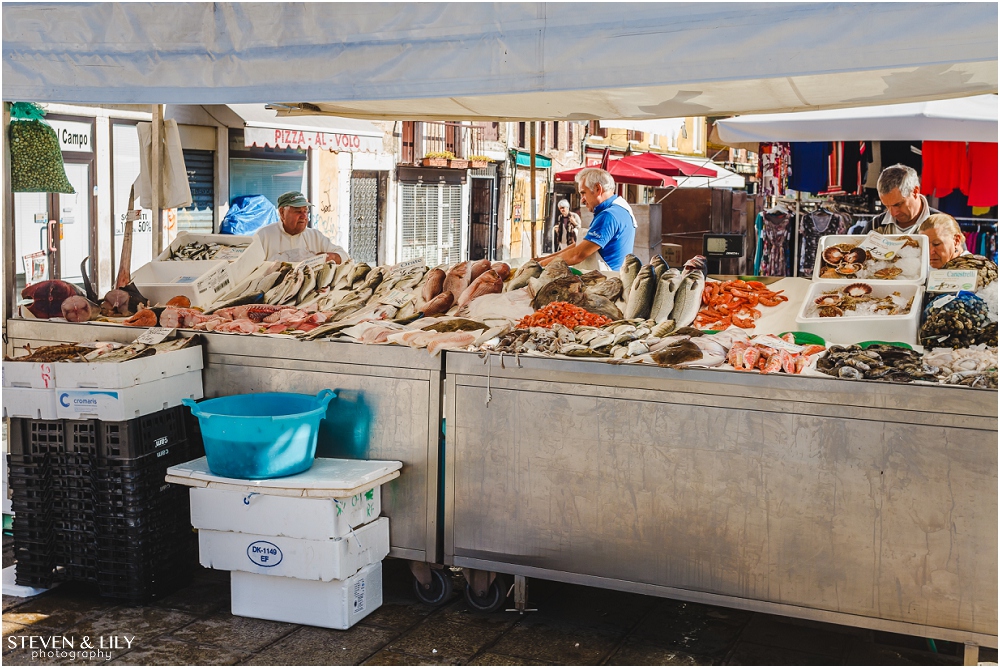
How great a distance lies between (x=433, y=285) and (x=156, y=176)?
2689 mm

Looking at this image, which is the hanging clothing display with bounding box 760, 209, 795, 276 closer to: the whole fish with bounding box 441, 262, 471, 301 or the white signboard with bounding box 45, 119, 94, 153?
the whole fish with bounding box 441, 262, 471, 301

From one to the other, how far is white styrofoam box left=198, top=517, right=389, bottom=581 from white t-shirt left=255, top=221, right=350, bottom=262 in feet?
8.59

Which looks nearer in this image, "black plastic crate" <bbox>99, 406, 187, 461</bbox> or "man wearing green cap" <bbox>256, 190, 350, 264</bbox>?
"black plastic crate" <bbox>99, 406, 187, 461</bbox>

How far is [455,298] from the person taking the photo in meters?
5.44

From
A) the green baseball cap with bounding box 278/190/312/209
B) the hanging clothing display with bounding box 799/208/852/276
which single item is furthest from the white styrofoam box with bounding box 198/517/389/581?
the hanging clothing display with bounding box 799/208/852/276

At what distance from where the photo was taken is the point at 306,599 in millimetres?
4293

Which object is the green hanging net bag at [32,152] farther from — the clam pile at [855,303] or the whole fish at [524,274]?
the clam pile at [855,303]

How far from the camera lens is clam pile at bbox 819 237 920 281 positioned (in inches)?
194

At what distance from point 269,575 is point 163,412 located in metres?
0.98

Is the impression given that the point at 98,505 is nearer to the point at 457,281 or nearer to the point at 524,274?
the point at 457,281

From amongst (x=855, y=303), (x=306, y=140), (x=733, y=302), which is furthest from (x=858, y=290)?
(x=306, y=140)

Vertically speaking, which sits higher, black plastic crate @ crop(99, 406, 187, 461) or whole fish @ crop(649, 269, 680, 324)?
whole fish @ crop(649, 269, 680, 324)

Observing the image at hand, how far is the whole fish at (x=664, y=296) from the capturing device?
4.91m

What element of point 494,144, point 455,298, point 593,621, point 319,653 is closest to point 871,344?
point 593,621
